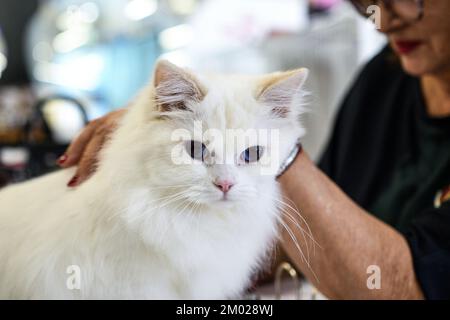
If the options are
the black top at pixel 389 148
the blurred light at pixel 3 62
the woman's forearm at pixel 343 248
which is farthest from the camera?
the blurred light at pixel 3 62

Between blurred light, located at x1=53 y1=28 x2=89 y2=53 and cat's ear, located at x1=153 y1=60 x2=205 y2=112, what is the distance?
0.31 metres

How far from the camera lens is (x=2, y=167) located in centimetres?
76

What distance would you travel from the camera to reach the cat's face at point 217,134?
1.52 feet

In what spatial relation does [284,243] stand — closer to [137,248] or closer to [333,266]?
[333,266]

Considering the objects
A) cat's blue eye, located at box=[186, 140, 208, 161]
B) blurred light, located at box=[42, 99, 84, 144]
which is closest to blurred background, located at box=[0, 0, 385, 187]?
blurred light, located at box=[42, 99, 84, 144]

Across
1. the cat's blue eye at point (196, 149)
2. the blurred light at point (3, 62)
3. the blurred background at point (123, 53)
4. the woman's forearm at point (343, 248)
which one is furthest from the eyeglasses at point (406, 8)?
the blurred light at point (3, 62)

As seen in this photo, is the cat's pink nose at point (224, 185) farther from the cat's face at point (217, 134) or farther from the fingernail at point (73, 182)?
the fingernail at point (73, 182)

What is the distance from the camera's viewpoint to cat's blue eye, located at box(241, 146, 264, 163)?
47cm

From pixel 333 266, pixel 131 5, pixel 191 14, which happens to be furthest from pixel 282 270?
pixel 191 14

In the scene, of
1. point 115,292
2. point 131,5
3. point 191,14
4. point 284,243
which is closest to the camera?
point 115,292

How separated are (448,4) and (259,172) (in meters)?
0.49

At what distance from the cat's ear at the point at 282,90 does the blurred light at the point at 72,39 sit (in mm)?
362

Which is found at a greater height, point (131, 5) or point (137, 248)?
point (131, 5)

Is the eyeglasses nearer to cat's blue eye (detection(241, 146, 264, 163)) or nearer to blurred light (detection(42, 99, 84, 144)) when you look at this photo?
cat's blue eye (detection(241, 146, 264, 163))
